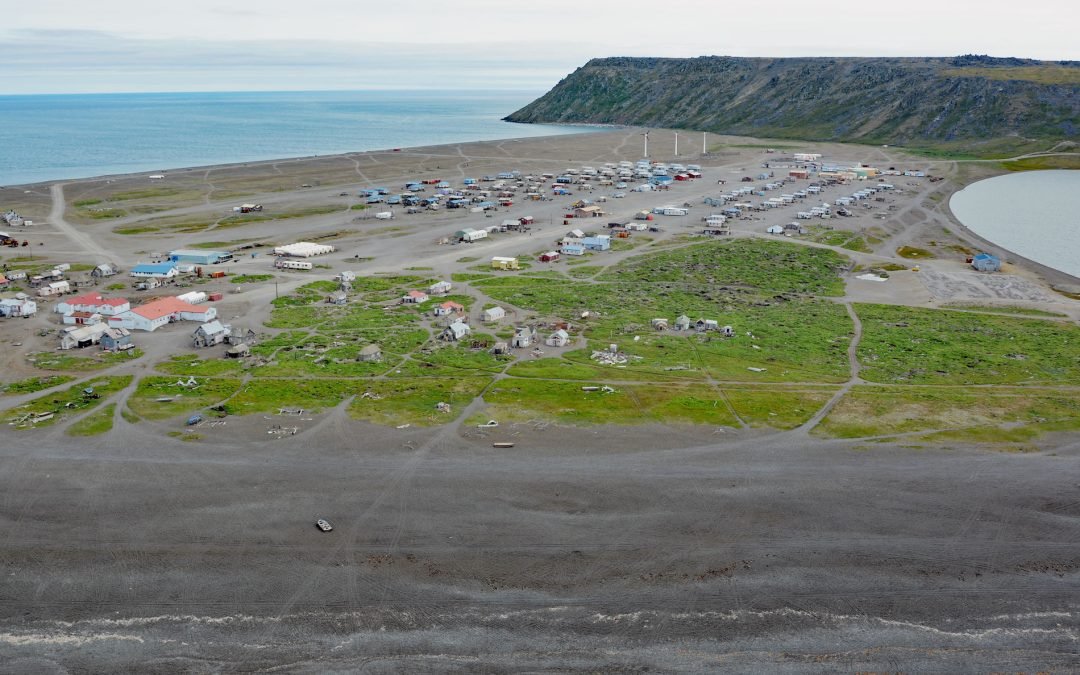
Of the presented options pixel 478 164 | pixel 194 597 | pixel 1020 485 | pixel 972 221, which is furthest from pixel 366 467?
pixel 478 164

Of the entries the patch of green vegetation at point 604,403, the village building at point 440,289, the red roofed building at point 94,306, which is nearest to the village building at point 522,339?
the patch of green vegetation at point 604,403

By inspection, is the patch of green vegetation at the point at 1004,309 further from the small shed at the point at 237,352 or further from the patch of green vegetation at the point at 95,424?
the patch of green vegetation at the point at 95,424

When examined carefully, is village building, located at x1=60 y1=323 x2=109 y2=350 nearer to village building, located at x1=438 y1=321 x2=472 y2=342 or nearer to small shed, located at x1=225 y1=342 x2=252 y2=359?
small shed, located at x1=225 y1=342 x2=252 y2=359

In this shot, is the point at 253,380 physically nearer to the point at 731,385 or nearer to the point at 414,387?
the point at 414,387

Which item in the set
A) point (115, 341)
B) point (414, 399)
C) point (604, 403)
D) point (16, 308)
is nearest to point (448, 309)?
point (414, 399)

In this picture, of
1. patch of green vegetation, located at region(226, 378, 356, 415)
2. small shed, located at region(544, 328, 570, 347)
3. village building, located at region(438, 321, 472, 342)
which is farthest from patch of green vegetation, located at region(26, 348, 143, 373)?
small shed, located at region(544, 328, 570, 347)
